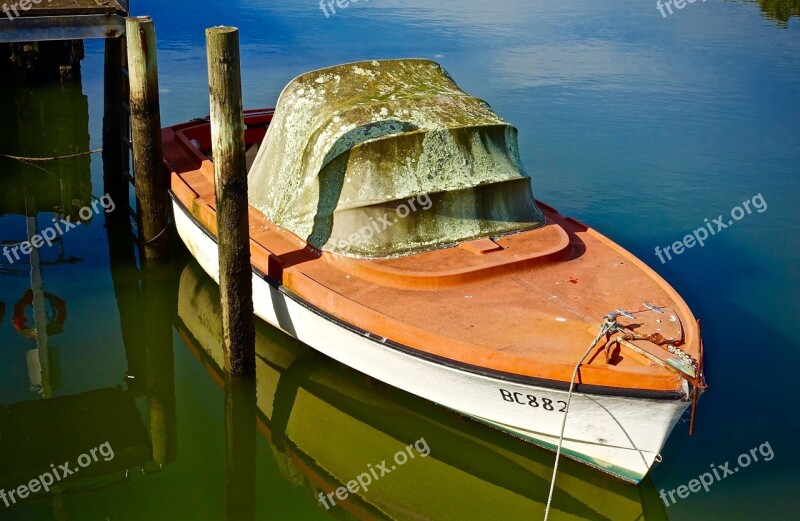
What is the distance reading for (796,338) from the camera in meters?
10.9

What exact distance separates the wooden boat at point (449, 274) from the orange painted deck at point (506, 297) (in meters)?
0.02

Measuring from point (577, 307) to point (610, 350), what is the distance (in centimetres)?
97

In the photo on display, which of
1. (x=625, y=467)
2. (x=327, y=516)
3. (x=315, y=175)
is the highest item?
(x=315, y=175)

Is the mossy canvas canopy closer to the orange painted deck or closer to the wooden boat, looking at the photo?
the wooden boat

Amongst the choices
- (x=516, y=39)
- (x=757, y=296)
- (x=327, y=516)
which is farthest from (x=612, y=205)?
(x=516, y=39)

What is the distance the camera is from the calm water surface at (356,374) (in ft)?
28.0

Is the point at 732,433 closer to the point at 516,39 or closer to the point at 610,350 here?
the point at 610,350
